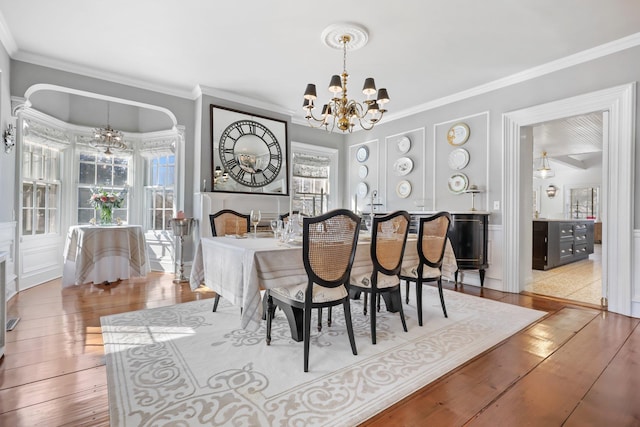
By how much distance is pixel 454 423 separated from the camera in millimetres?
1451

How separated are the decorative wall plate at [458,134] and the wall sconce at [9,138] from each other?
5.35 meters

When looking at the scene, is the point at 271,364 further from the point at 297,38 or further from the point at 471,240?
the point at 471,240

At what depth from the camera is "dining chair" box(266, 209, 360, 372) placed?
1.93 m

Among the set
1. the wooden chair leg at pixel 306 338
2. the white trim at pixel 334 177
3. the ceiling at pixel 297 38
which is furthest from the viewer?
the white trim at pixel 334 177

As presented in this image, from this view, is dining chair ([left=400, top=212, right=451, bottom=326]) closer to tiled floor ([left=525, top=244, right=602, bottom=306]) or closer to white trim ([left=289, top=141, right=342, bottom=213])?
tiled floor ([left=525, top=244, right=602, bottom=306])

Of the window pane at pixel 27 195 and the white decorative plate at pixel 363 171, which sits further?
the white decorative plate at pixel 363 171

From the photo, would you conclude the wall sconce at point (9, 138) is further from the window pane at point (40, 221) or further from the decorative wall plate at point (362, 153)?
→ the decorative wall plate at point (362, 153)

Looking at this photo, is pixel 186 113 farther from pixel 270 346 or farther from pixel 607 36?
pixel 607 36

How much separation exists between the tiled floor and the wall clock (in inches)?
155

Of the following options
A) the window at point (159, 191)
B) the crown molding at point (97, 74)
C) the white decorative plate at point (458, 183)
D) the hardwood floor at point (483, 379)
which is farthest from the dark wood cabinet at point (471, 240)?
the window at point (159, 191)

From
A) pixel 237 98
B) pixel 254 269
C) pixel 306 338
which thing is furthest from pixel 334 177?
pixel 306 338

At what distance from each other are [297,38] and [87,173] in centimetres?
424

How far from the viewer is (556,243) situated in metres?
5.59

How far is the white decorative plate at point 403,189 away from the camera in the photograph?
5.21 m
